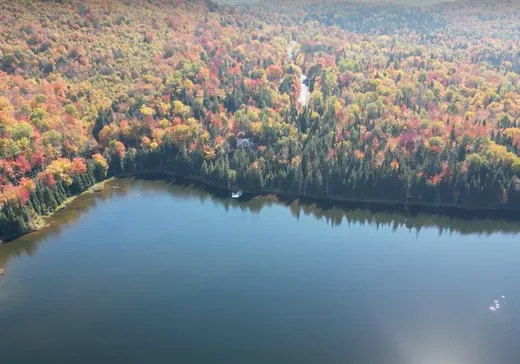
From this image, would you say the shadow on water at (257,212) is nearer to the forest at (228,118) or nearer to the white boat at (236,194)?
the white boat at (236,194)

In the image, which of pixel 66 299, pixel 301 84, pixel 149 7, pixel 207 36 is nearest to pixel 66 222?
pixel 66 299

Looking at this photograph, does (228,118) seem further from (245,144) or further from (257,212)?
(257,212)

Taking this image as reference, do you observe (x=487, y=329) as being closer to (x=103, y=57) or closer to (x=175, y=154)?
(x=175, y=154)

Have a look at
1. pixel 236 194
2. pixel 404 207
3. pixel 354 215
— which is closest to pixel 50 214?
pixel 236 194

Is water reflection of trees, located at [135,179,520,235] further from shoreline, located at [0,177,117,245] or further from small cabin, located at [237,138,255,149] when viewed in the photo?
small cabin, located at [237,138,255,149]

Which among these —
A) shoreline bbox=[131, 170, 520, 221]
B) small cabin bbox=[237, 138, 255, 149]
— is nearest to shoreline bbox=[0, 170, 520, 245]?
shoreline bbox=[131, 170, 520, 221]

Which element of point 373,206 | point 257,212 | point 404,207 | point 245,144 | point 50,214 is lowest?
point 50,214

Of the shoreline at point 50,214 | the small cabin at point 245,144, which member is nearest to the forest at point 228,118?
the small cabin at point 245,144
